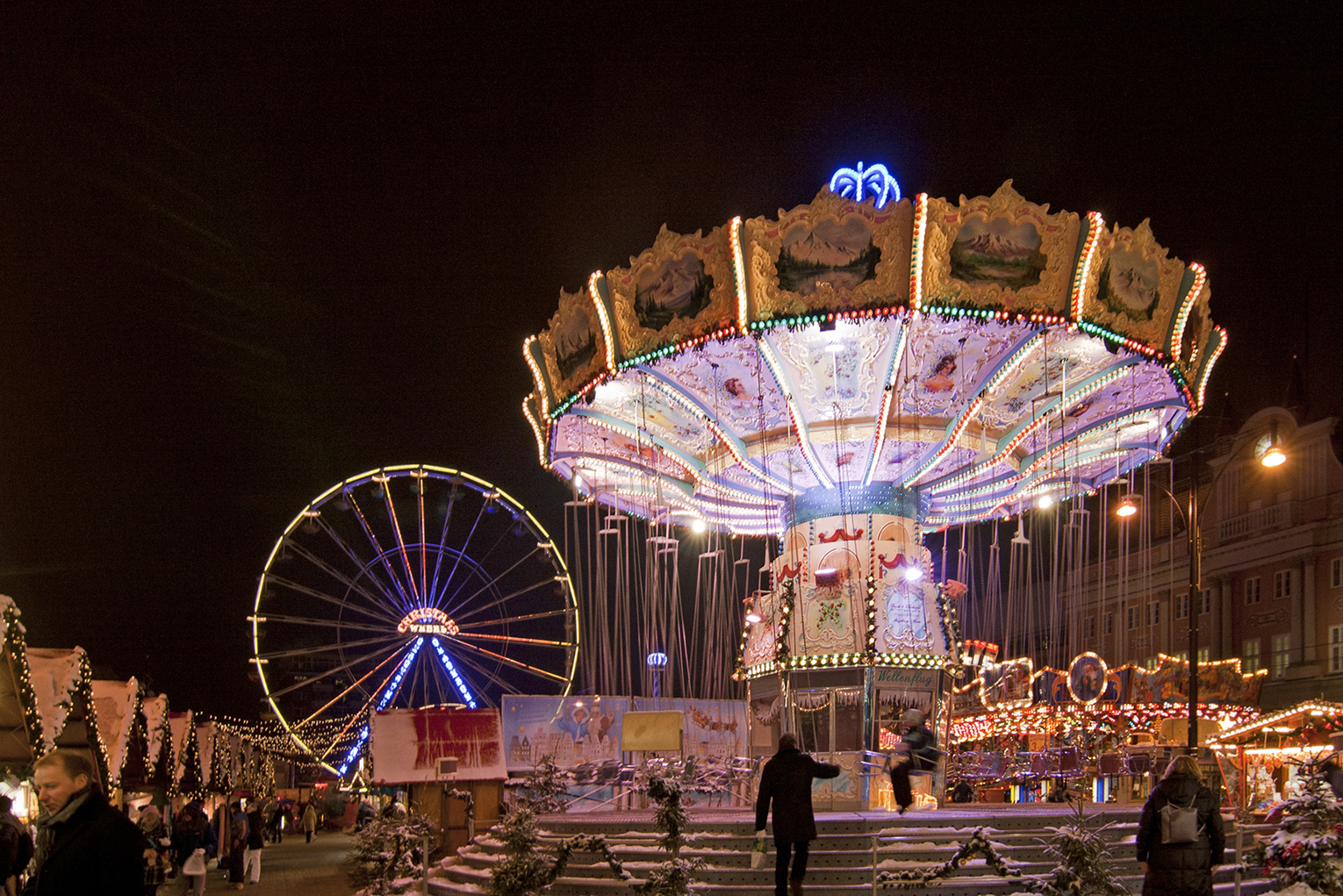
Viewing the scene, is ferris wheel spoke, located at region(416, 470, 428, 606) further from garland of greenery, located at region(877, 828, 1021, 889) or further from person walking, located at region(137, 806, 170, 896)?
garland of greenery, located at region(877, 828, 1021, 889)

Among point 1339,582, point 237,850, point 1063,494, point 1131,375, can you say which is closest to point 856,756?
point 1131,375

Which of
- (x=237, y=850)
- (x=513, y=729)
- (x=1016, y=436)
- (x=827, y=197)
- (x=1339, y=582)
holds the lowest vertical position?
(x=237, y=850)

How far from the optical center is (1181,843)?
796 centimetres

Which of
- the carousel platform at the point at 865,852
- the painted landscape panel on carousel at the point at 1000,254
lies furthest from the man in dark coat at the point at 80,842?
the painted landscape panel on carousel at the point at 1000,254

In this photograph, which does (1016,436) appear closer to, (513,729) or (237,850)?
(513,729)

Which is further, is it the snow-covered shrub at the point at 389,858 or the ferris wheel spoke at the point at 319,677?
the ferris wheel spoke at the point at 319,677

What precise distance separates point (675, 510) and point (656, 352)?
8.90m

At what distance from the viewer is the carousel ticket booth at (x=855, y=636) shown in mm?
19812

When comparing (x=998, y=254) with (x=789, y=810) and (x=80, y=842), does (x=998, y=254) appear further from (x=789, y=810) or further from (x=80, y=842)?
(x=80, y=842)

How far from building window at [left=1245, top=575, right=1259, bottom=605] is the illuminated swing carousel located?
19.9 m

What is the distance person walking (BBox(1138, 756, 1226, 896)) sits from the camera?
7.97 m

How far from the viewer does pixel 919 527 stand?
21812 millimetres

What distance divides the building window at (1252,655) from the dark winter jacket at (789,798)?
34.6 metres

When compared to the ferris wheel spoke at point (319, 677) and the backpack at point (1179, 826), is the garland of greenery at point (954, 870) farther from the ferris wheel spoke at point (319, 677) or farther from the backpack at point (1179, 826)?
the ferris wheel spoke at point (319, 677)
